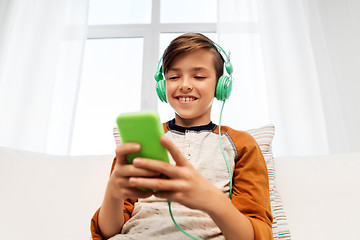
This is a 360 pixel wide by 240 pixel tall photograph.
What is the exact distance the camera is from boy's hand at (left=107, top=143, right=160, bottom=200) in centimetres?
45

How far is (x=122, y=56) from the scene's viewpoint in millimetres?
2207

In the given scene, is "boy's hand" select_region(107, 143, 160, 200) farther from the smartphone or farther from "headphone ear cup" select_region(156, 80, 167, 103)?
"headphone ear cup" select_region(156, 80, 167, 103)

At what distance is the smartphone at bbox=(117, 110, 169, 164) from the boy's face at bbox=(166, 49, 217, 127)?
394 millimetres

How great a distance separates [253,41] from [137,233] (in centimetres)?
169

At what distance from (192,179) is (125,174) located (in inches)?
4.5
